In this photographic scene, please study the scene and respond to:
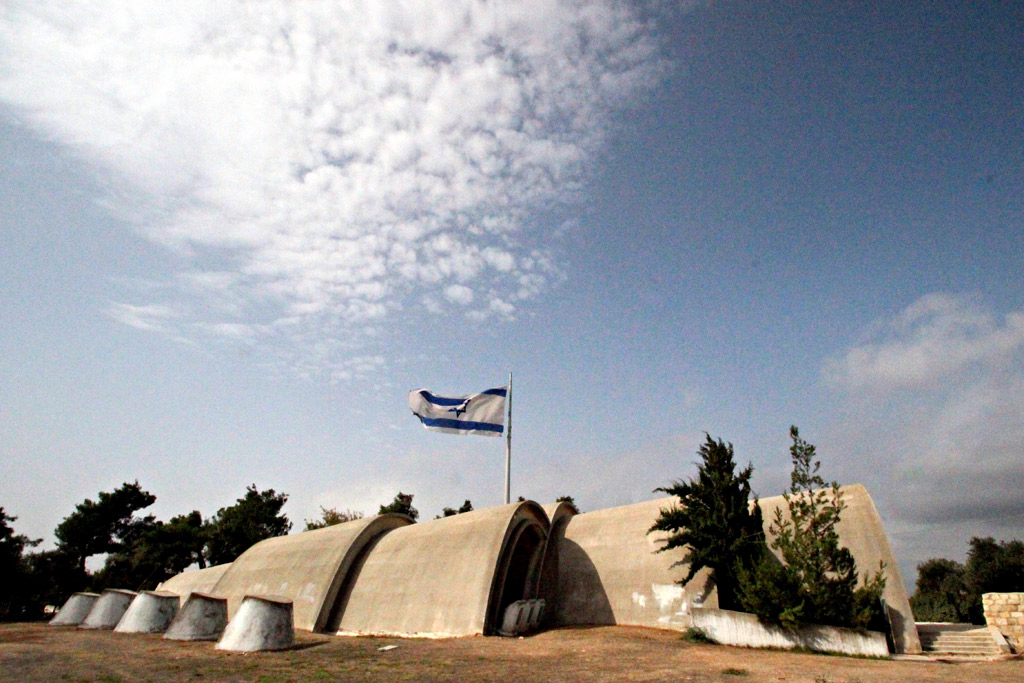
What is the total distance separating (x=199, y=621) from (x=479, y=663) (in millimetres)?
13687

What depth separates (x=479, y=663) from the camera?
15805mm

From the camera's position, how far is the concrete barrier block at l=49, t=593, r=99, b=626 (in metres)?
30.8

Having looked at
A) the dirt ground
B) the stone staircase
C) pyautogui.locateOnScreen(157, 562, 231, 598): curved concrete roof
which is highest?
pyautogui.locateOnScreen(157, 562, 231, 598): curved concrete roof

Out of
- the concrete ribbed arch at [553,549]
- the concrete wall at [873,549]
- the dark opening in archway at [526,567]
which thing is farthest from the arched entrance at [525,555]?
the concrete wall at [873,549]

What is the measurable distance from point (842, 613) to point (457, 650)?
12005 millimetres

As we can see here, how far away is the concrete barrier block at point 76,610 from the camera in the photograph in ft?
101

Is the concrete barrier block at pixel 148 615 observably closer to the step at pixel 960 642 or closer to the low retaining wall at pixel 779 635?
the low retaining wall at pixel 779 635

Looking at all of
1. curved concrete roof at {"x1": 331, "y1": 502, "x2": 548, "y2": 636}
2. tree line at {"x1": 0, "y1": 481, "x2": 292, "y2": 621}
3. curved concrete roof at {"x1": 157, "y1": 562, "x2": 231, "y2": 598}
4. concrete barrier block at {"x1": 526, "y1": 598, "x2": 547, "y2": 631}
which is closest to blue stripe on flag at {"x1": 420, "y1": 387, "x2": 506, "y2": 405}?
curved concrete roof at {"x1": 331, "y1": 502, "x2": 548, "y2": 636}

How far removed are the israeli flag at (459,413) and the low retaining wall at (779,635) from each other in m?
14.2

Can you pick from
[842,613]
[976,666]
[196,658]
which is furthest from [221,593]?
[976,666]

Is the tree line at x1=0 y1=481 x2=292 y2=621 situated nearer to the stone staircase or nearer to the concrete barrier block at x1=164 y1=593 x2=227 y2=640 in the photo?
the concrete barrier block at x1=164 y1=593 x2=227 y2=640

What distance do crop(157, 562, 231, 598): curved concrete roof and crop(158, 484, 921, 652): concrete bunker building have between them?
739 centimetres

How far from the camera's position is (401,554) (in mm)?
28812

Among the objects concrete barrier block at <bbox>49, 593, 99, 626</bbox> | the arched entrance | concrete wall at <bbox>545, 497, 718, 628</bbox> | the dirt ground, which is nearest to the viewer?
the dirt ground
